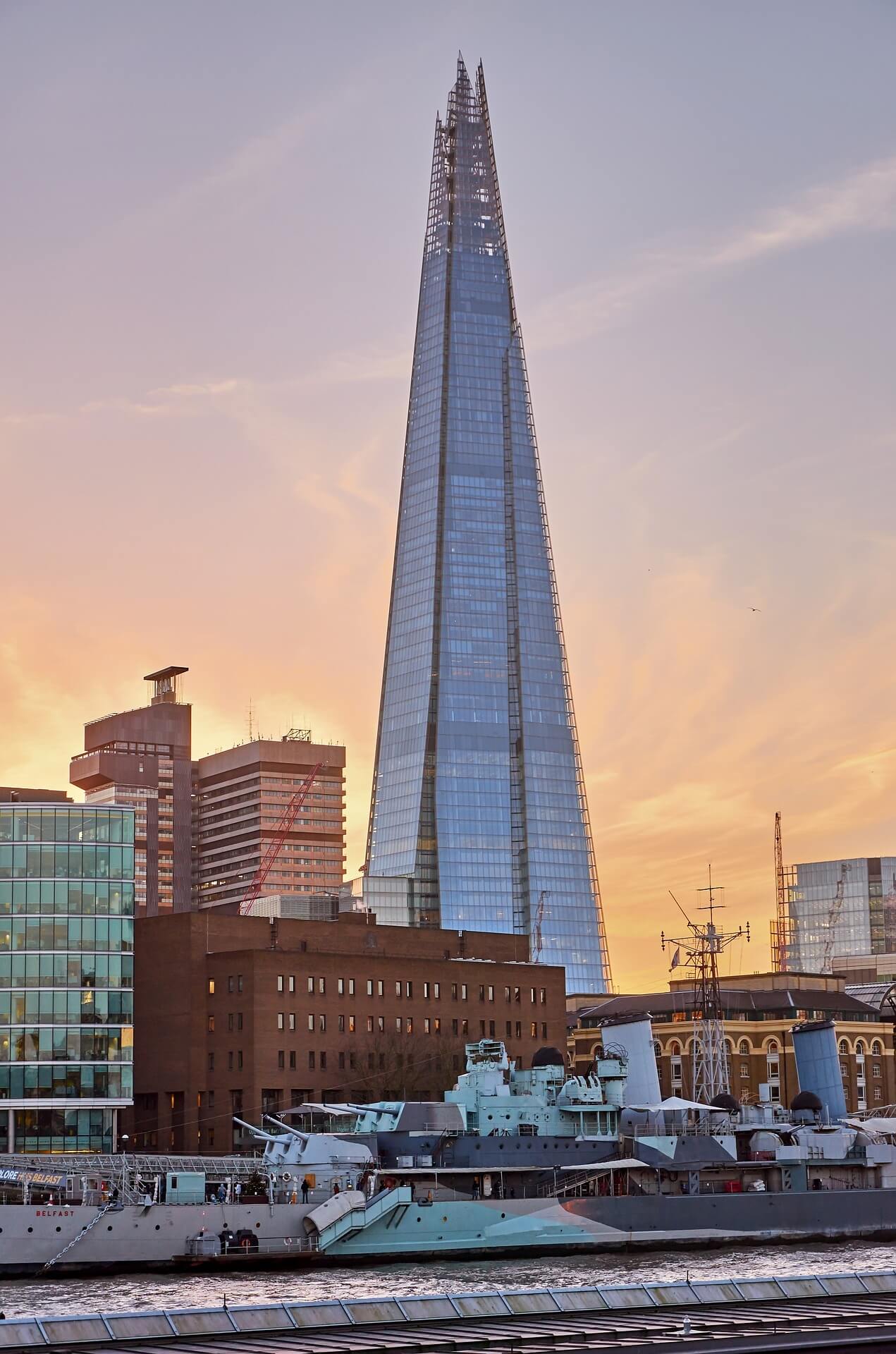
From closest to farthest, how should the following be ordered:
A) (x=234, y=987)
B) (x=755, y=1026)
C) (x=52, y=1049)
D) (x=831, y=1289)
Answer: (x=831, y=1289) < (x=52, y=1049) < (x=234, y=987) < (x=755, y=1026)

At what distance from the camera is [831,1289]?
4162cm

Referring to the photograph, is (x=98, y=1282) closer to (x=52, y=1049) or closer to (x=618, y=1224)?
(x=618, y=1224)

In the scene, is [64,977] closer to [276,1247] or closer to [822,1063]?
[276,1247]

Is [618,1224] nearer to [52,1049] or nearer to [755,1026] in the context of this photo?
[52,1049]

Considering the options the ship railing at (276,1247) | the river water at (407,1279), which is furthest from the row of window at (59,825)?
the river water at (407,1279)

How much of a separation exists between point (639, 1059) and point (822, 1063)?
14.5 meters

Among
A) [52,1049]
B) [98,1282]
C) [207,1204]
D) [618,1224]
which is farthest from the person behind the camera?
[52,1049]

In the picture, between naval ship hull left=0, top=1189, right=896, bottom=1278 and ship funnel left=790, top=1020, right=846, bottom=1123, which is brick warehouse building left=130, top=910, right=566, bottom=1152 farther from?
naval ship hull left=0, top=1189, right=896, bottom=1278

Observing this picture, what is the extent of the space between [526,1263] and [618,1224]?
704 centimetres

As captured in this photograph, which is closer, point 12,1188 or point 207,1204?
point 207,1204

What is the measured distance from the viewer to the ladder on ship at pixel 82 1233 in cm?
7138

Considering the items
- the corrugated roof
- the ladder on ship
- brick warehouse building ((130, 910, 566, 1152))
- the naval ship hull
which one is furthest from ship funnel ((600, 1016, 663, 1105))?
the corrugated roof

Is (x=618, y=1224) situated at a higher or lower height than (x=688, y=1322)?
lower

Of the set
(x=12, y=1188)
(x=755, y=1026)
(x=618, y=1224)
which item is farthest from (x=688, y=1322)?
(x=755, y=1026)
